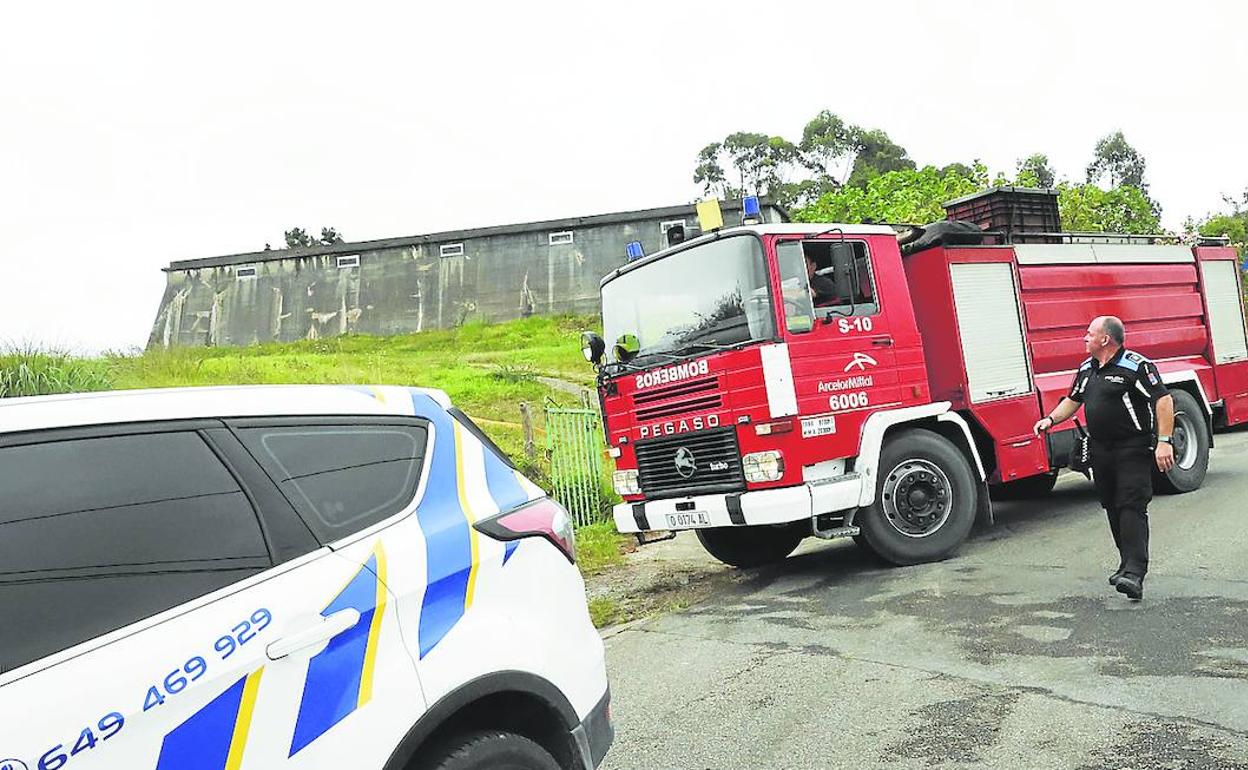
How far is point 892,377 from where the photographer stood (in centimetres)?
772

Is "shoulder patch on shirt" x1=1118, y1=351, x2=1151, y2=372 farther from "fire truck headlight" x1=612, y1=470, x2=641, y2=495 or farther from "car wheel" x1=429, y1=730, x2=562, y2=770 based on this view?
"car wheel" x1=429, y1=730, x2=562, y2=770

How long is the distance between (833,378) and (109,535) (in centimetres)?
580

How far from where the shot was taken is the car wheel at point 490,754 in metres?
2.58

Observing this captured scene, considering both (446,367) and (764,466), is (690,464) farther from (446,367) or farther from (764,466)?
(446,367)

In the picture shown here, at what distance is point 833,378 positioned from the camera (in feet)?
24.2

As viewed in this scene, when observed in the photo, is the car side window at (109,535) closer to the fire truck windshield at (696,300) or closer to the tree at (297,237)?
the fire truck windshield at (696,300)

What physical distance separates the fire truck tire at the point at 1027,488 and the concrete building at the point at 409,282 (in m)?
23.3

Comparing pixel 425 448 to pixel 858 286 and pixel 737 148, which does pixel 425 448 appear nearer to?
pixel 858 286

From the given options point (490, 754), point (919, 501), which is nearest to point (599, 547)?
point (919, 501)

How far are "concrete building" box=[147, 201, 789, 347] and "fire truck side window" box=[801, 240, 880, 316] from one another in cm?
2634

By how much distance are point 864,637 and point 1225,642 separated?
1.85 m

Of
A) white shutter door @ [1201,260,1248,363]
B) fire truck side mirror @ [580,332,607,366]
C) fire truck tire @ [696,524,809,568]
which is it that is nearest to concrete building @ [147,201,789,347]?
white shutter door @ [1201,260,1248,363]

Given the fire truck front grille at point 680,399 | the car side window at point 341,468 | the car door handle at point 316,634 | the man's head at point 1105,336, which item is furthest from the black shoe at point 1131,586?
the car door handle at point 316,634

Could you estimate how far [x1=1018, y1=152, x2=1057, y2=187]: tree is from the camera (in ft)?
89.7
